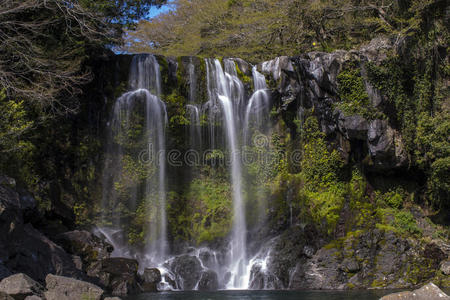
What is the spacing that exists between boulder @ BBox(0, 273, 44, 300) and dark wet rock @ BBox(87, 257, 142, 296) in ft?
16.7

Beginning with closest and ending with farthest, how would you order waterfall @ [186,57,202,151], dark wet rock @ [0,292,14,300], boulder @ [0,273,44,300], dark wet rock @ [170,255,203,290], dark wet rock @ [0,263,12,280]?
dark wet rock @ [0,292,14,300]
boulder @ [0,273,44,300]
dark wet rock @ [0,263,12,280]
dark wet rock @ [170,255,203,290]
waterfall @ [186,57,202,151]

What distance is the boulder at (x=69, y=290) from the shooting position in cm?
934

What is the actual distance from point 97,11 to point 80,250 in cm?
891

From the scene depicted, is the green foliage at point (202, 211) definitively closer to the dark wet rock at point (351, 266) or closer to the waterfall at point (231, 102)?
the waterfall at point (231, 102)

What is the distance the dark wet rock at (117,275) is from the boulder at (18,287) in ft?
16.7

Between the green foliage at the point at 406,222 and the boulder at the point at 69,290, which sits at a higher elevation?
the green foliage at the point at 406,222

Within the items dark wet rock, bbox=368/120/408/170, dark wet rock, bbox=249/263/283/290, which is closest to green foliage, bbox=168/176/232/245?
dark wet rock, bbox=249/263/283/290

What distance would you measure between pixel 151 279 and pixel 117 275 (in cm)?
143

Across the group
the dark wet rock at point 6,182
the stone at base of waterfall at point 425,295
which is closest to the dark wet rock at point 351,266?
the stone at base of waterfall at point 425,295

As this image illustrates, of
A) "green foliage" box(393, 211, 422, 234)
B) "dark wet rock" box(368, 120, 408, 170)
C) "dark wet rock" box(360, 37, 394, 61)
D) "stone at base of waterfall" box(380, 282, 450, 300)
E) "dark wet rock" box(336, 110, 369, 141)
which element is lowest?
"stone at base of waterfall" box(380, 282, 450, 300)

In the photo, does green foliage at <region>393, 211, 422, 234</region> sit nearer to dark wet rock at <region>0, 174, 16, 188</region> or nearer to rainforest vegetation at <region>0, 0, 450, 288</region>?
rainforest vegetation at <region>0, 0, 450, 288</region>

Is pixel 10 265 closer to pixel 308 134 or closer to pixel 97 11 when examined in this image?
pixel 97 11

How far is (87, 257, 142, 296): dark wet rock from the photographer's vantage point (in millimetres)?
13938

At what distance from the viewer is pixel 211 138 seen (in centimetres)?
1986
